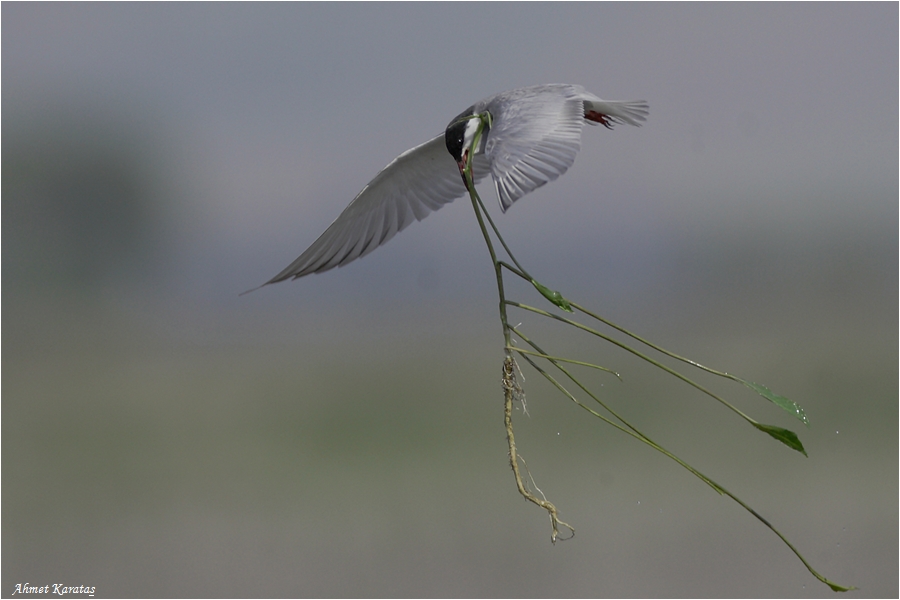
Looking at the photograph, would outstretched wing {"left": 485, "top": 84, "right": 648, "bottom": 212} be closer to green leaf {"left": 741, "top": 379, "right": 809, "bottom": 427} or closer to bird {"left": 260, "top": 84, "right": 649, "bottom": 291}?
bird {"left": 260, "top": 84, "right": 649, "bottom": 291}

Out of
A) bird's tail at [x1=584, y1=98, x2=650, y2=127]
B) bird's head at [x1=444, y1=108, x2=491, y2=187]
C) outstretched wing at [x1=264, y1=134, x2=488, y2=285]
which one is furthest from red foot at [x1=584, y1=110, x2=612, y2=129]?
bird's head at [x1=444, y1=108, x2=491, y2=187]

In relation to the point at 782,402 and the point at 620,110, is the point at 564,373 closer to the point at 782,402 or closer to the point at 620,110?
the point at 782,402

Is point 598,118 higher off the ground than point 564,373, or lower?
higher

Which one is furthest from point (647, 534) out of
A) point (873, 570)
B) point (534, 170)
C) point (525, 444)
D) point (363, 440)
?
point (534, 170)

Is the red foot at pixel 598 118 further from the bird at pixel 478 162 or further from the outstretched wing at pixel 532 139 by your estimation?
the outstretched wing at pixel 532 139

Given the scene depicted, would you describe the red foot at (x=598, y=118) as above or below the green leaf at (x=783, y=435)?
above

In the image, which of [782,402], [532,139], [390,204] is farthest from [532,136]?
[390,204]

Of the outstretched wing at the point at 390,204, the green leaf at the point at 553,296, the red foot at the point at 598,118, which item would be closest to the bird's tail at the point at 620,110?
the red foot at the point at 598,118

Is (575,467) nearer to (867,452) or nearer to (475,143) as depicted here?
(867,452)
